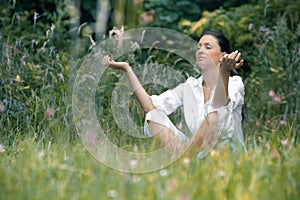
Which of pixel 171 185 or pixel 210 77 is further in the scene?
pixel 210 77

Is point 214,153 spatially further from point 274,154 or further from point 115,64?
point 115,64

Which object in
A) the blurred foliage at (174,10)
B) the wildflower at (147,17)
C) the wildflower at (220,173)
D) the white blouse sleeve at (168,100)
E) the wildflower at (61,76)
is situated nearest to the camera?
the wildflower at (220,173)

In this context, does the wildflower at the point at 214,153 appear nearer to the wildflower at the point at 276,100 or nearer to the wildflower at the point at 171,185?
the wildflower at the point at 171,185

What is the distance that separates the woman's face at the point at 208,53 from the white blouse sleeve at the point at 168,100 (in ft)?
0.98

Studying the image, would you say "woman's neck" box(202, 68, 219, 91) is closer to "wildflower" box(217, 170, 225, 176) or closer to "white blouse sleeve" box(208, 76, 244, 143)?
"white blouse sleeve" box(208, 76, 244, 143)

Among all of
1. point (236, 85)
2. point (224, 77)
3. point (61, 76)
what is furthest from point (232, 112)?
point (61, 76)

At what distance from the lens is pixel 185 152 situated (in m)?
3.15

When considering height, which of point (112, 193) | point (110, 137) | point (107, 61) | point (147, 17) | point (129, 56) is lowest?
point (110, 137)

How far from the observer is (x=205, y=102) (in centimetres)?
360

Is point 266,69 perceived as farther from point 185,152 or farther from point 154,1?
point 185,152

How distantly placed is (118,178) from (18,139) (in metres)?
1.18

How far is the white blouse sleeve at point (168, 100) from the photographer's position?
12.2 ft

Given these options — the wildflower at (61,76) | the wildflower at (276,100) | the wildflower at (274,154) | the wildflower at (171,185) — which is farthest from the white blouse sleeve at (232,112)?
the wildflower at (61,76)

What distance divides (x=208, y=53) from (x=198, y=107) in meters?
0.32
